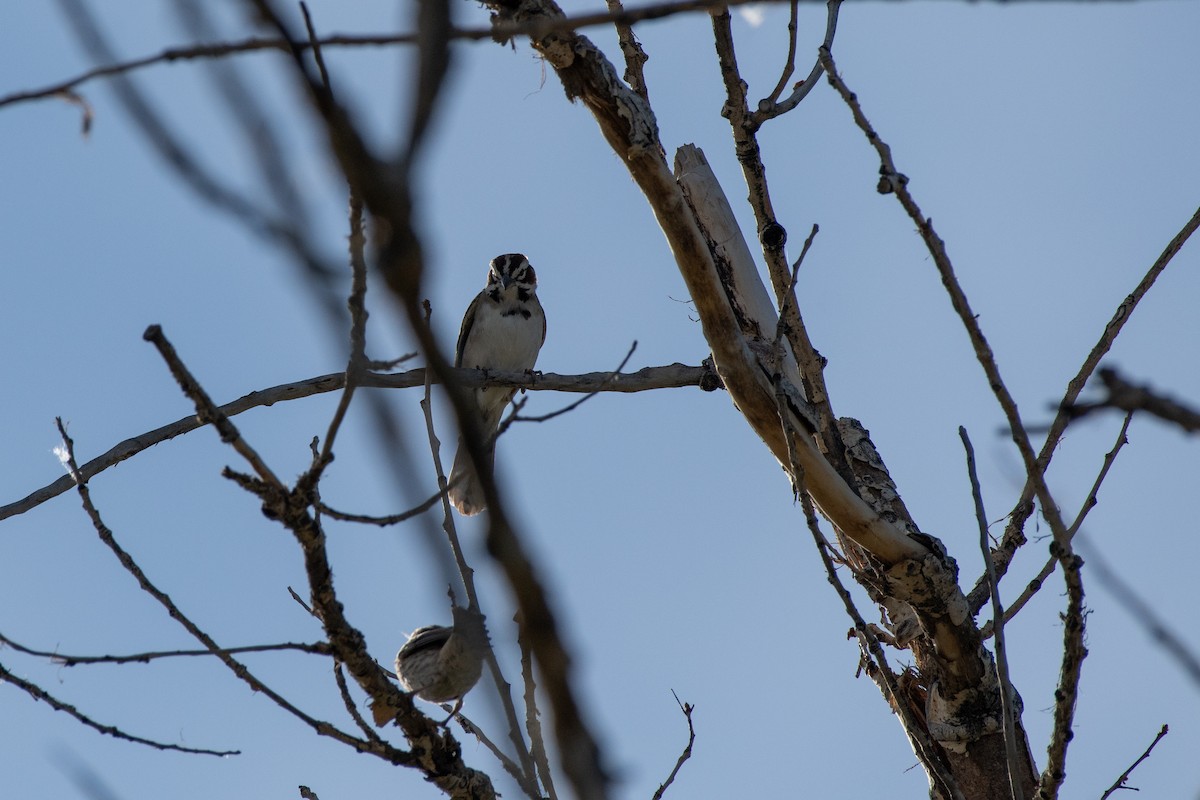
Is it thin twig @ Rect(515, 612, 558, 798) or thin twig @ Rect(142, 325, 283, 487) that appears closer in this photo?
thin twig @ Rect(142, 325, 283, 487)

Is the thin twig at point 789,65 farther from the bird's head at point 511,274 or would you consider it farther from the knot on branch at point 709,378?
the bird's head at point 511,274

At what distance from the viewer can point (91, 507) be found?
9.45 ft

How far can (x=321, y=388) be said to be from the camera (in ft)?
15.8

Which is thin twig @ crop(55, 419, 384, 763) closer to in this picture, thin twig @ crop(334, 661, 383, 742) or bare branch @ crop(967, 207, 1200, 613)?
thin twig @ crop(334, 661, 383, 742)

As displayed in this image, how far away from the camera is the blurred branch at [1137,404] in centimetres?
135

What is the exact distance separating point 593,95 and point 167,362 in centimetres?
198

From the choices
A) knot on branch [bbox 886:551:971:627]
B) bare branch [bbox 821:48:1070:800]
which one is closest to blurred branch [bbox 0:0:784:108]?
bare branch [bbox 821:48:1070:800]

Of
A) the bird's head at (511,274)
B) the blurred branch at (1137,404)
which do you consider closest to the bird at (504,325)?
the bird's head at (511,274)

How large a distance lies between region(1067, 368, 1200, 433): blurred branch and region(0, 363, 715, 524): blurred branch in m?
2.82

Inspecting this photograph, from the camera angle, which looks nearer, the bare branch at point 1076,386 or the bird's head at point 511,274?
the bare branch at point 1076,386

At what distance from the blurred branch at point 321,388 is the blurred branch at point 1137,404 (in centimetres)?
282

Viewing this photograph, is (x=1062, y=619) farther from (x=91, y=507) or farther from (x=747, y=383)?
(x=91, y=507)

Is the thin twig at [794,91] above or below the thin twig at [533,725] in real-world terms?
above

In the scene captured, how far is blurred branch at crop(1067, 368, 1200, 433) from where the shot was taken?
135 centimetres
